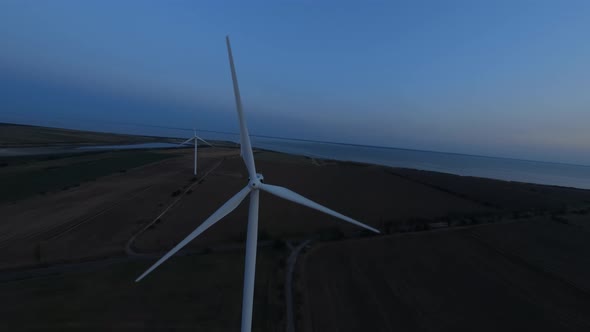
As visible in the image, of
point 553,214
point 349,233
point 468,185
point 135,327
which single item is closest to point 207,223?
point 135,327

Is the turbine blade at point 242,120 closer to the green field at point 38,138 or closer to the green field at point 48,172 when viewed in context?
the green field at point 48,172

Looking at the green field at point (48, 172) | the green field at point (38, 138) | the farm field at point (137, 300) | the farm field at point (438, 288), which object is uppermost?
the green field at point (38, 138)

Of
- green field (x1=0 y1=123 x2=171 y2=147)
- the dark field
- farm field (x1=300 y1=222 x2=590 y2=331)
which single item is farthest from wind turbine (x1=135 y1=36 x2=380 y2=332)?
green field (x1=0 y1=123 x2=171 y2=147)

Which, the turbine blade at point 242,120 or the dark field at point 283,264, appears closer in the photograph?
the turbine blade at point 242,120

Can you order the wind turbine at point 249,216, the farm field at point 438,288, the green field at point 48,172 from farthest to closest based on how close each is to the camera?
1. the green field at point 48,172
2. the farm field at point 438,288
3. the wind turbine at point 249,216

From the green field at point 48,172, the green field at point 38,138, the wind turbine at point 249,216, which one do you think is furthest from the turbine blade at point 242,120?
the green field at point 38,138

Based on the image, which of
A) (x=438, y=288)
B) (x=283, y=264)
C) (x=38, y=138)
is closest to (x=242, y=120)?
(x=283, y=264)
